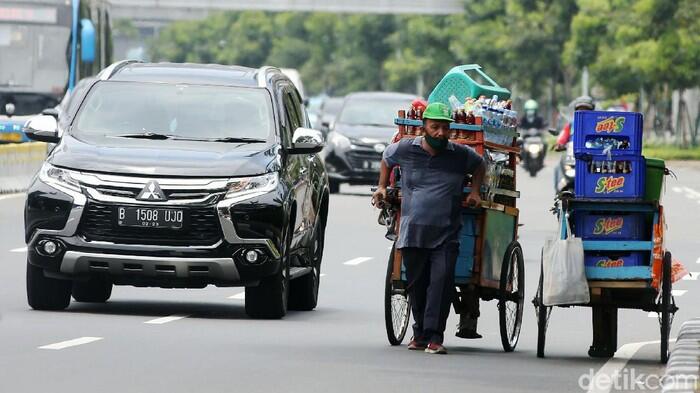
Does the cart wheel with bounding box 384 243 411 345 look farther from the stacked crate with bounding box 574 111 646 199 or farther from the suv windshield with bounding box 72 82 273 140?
the suv windshield with bounding box 72 82 273 140

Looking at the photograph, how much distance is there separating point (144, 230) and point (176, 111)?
144 centimetres

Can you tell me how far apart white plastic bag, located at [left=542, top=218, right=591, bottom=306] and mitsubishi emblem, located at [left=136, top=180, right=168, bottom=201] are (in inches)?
122

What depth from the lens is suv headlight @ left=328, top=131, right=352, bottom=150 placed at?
36281mm

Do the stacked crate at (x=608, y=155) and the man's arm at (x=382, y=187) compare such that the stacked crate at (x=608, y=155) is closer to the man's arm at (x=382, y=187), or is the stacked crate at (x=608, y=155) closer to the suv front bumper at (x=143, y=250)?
the man's arm at (x=382, y=187)

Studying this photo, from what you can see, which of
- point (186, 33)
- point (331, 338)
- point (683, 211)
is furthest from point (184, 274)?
point (186, 33)

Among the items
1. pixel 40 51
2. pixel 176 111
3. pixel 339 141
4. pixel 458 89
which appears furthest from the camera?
pixel 40 51

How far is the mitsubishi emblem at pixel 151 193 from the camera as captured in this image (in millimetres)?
14539

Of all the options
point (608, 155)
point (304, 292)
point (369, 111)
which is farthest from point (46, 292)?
point (369, 111)

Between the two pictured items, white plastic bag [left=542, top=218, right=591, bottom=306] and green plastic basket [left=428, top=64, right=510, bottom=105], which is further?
green plastic basket [left=428, top=64, right=510, bottom=105]

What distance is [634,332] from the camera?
15.1m

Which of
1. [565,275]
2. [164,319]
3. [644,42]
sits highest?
[644,42]

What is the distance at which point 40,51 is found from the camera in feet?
129

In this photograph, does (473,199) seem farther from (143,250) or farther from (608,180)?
(143,250)

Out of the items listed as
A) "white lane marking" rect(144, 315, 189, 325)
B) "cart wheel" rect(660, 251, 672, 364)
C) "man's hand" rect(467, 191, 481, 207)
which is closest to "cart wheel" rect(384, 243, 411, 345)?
"man's hand" rect(467, 191, 481, 207)
